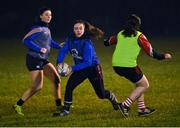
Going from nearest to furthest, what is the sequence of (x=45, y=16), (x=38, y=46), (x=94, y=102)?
(x=38, y=46), (x=45, y=16), (x=94, y=102)

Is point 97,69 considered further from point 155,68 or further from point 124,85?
point 155,68

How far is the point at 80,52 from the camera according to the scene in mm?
9109

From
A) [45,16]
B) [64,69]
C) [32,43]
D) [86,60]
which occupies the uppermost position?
[45,16]

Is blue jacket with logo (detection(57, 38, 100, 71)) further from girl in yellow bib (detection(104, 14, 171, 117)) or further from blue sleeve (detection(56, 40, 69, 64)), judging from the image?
girl in yellow bib (detection(104, 14, 171, 117))

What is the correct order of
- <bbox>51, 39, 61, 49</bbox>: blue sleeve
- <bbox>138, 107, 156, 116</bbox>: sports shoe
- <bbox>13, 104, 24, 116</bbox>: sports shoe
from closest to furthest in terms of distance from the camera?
<bbox>138, 107, 156, 116</bbox>: sports shoe → <bbox>13, 104, 24, 116</bbox>: sports shoe → <bbox>51, 39, 61, 49</bbox>: blue sleeve

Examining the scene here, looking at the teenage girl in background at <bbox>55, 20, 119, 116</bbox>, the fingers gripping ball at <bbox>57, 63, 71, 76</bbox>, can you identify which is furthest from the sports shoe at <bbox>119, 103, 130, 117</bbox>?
the fingers gripping ball at <bbox>57, 63, 71, 76</bbox>

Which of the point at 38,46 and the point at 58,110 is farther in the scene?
the point at 58,110

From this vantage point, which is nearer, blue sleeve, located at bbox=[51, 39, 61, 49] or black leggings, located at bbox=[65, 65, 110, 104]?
black leggings, located at bbox=[65, 65, 110, 104]

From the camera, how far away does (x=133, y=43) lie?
358 inches

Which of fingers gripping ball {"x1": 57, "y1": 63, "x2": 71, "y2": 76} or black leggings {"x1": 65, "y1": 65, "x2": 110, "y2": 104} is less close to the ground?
fingers gripping ball {"x1": 57, "y1": 63, "x2": 71, "y2": 76}

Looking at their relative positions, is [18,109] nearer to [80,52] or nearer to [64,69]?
[64,69]

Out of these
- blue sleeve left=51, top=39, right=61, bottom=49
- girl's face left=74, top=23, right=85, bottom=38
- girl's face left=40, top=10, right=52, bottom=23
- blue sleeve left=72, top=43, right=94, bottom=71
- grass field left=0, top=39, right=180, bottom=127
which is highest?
girl's face left=40, top=10, right=52, bottom=23

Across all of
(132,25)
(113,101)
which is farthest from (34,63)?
(132,25)

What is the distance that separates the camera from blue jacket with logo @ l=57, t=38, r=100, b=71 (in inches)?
355
